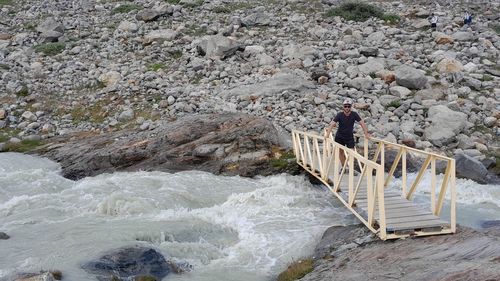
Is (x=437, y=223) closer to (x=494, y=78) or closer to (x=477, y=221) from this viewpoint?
(x=477, y=221)

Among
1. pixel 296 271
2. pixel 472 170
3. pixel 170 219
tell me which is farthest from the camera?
pixel 472 170

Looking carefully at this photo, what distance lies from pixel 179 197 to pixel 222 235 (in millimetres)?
3010

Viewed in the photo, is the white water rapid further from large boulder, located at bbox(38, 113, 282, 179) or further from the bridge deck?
the bridge deck

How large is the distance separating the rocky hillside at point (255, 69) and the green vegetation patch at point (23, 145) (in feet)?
0.57

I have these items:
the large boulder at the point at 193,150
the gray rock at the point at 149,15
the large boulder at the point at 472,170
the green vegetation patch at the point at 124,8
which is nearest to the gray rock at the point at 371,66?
the large boulder at the point at 193,150

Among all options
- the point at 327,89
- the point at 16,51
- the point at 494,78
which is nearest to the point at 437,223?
the point at 327,89

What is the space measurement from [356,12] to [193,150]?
22351 mm

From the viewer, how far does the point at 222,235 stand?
12852 millimetres

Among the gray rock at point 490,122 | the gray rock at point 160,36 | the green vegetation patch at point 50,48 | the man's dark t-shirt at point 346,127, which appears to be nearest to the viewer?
the man's dark t-shirt at point 346,127

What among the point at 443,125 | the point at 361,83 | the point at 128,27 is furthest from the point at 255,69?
the point at 128,27

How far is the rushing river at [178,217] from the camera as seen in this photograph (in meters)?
11.3

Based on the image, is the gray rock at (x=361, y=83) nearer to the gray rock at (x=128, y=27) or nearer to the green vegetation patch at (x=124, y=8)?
the gray rock at (x=128, y=27)

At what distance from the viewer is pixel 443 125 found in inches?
829

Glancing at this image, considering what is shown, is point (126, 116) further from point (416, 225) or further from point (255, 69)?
point (416, 225)
